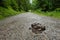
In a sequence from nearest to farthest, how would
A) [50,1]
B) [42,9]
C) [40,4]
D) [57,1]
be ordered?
[57,1] → [50,1] → [42,9] → [40,4]

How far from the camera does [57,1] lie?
25781mm

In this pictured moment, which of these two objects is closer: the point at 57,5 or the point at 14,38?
the point at 14,38

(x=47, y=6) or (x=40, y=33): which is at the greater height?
(x=40, y=33)

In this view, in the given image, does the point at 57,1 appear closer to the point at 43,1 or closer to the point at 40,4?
the point at 43,1

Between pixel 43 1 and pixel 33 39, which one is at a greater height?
pixel 33 39

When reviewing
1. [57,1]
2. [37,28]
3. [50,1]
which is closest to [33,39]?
[37,28]

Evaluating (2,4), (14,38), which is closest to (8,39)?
(14,38)

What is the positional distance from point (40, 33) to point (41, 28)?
599 mm

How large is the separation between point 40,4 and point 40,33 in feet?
89.4

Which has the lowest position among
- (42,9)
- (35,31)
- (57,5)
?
(42,9)

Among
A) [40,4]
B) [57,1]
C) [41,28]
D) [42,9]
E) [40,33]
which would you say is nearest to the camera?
[40,33]

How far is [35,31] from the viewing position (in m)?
8.33

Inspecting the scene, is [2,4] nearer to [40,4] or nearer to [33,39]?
[40,4]

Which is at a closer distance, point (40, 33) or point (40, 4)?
point (40, 33)
